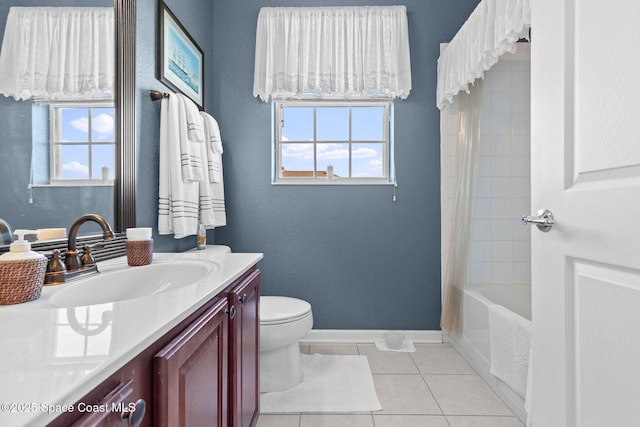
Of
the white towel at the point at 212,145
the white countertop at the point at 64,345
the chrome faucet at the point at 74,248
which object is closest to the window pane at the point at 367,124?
the white towel at the point at 212,145

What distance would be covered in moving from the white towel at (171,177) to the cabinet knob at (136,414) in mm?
1211

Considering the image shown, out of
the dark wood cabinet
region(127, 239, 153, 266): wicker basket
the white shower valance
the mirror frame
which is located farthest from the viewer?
the white shower valance

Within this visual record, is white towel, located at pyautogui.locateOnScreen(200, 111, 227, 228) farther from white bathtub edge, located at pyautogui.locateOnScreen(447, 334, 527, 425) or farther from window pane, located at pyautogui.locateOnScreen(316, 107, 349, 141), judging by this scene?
white bathtub edge, located at pyautogui.locateOnScreen(447, 334, 527, 425)

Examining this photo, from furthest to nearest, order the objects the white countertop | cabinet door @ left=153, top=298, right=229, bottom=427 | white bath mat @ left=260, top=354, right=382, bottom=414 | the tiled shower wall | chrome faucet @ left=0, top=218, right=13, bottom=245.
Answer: the tiled shower wall → white bath mat @ left=260, top=354, right=382, bottom=414 → chrome faucet @ left=0, top=218, right=13, bottom=245 → cabinet door @ left=153, top=298, right=229, bottom=427 → the white countertop

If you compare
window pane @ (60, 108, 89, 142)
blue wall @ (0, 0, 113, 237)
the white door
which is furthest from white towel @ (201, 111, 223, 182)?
the white door

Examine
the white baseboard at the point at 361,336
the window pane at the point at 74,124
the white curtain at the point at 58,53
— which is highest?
the white curtain at the point at 58,53

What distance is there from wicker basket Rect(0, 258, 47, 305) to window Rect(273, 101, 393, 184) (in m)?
1.88

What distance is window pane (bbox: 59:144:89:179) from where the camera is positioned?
3.59 feet

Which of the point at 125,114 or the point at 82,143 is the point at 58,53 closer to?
the point at 82,143

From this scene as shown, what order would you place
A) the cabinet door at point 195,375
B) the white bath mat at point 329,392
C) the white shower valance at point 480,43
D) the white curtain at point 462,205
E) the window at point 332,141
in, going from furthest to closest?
the window at point 332,141, the white curtain at point 462,205, the white bath mat at point 329,392, the white shower valance at point 480,43, the cabinet door at point 195,375

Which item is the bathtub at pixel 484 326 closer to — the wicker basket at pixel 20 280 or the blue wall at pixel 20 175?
the wicker basket at pixel 20 280

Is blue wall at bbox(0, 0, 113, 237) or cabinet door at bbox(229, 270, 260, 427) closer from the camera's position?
blue wall at bbox(0, 0, 113, 237)

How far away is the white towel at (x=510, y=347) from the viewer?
154cm

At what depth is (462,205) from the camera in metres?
2.29
